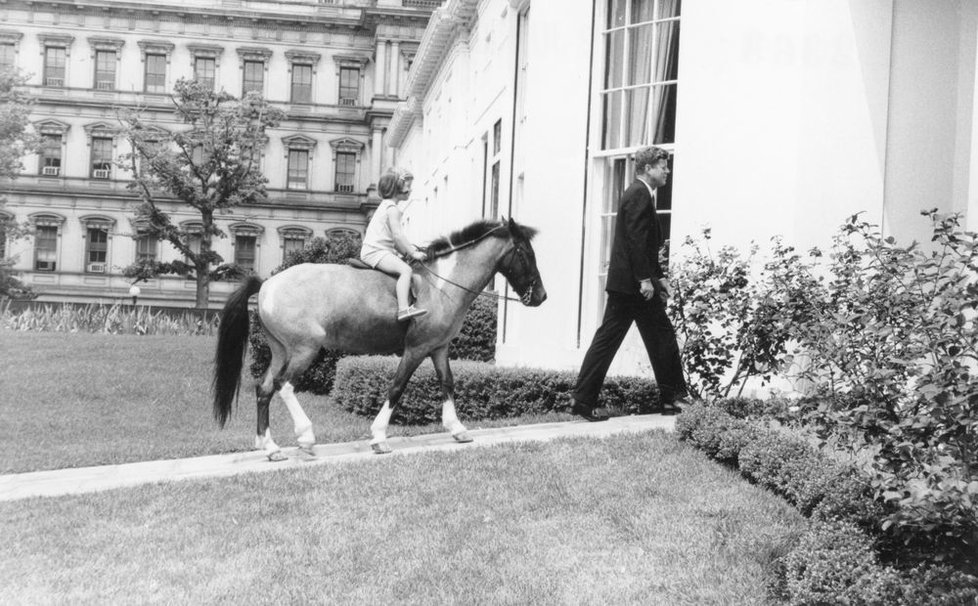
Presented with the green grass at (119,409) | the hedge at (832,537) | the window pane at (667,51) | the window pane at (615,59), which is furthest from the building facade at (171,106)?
the hedge at (832,537)

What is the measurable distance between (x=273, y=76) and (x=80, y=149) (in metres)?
12.0

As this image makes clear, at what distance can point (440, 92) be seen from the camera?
33812 millimetres

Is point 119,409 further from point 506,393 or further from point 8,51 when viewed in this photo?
point 8,51

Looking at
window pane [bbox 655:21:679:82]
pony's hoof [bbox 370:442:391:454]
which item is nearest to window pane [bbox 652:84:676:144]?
window pane [bbox 655:21:679:82]

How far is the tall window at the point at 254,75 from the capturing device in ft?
187

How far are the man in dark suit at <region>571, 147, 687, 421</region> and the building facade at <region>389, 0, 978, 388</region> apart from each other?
1799 millimetres

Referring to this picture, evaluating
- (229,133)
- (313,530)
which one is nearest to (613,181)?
(313,530)

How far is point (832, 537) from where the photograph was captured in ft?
15.3

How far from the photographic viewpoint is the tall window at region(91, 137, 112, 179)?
55.3 m

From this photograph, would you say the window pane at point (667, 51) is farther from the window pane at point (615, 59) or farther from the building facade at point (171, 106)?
the building facade at point (171, 106)

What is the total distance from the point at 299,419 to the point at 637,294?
3313 millimetres

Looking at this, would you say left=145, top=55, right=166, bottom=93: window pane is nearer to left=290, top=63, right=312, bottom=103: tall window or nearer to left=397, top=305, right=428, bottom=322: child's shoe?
left=290, top=63, right=312, bottom=103: tall window

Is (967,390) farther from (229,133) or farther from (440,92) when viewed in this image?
(229,133)

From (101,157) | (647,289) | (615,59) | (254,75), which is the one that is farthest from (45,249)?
(647,289)
